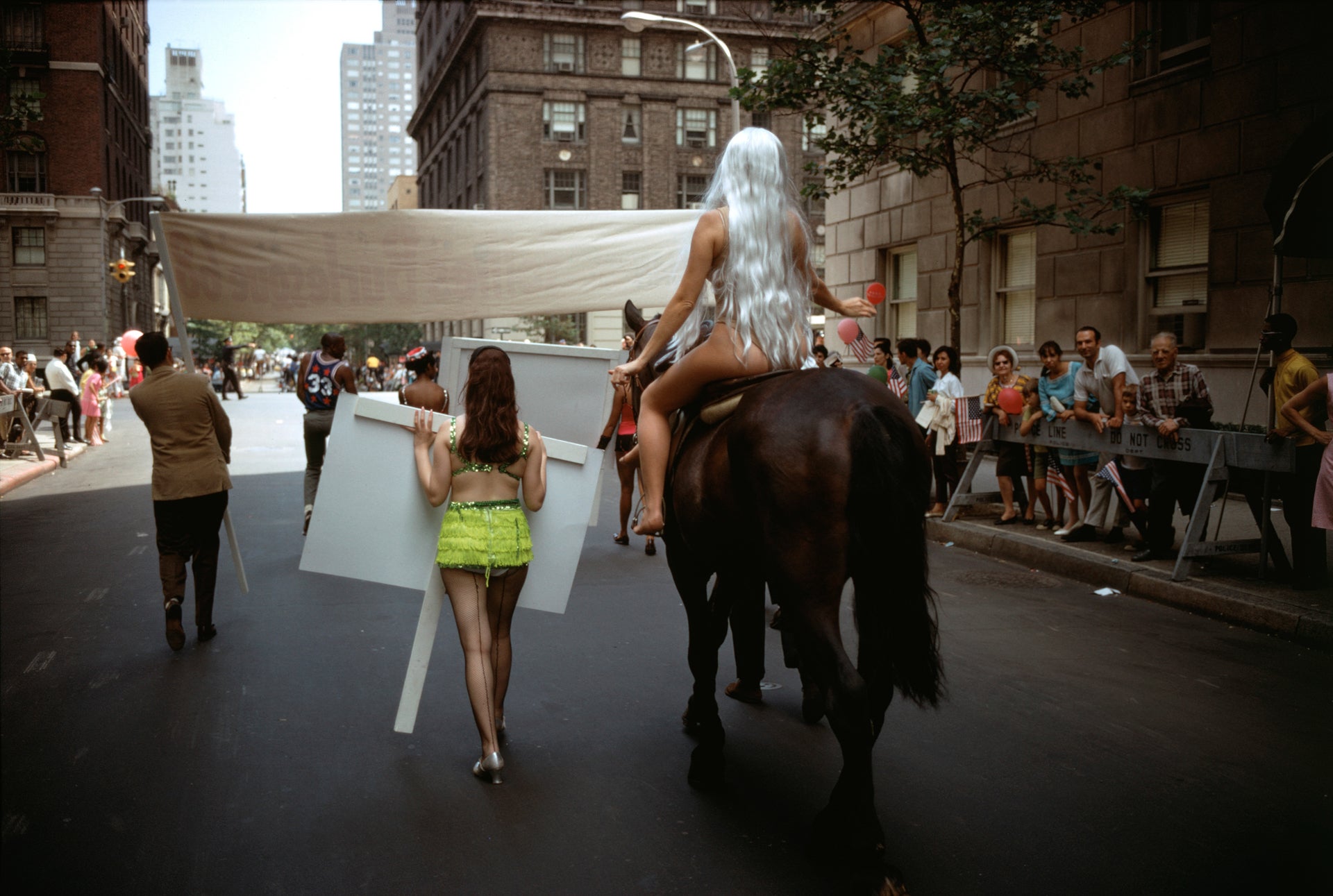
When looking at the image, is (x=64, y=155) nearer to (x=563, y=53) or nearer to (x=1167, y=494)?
(x=1167, y=494)

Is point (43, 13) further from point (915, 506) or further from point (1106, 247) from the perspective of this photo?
point (1106, 247)

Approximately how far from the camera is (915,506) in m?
3.63

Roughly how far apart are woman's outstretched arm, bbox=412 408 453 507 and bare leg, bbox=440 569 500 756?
365mm

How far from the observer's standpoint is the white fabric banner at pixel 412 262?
666cm

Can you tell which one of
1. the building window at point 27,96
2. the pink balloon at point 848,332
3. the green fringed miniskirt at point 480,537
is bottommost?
the green fringed miniskirt at point 480,537

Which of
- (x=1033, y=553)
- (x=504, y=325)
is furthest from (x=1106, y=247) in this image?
(x=504, y=325)

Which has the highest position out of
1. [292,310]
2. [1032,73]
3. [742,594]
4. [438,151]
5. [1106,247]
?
[438,151]

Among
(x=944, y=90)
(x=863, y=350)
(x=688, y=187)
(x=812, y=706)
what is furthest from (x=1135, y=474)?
(x=688, y=187)

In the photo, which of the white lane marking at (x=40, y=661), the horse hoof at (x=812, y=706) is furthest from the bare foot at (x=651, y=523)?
the white lane marking at (x=40, y=661)

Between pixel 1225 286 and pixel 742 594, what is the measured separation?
37.2 ft

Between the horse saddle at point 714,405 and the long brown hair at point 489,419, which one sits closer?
the horse saddle at point 714,405

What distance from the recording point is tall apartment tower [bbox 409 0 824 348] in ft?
180

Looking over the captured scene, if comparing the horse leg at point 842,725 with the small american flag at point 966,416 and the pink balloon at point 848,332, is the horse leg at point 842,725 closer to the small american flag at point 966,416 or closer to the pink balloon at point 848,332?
the small american flag at point 966,416

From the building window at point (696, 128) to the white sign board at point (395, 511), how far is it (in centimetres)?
5486
